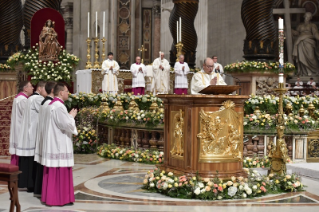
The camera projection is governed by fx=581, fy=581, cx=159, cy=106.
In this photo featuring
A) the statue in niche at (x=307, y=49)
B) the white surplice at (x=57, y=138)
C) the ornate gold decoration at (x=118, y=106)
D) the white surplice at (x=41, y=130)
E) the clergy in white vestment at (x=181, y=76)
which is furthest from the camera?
the statue in niche at (x=307, y=49)

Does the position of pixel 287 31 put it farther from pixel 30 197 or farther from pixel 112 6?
pixel 30 197

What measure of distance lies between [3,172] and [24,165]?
2591 millimetres

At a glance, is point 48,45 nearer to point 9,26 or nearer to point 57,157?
point 9,26

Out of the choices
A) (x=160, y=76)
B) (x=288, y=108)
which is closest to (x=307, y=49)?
(x=160, y=76)

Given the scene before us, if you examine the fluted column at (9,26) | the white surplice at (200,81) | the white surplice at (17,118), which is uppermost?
the fluted column at (9,26)

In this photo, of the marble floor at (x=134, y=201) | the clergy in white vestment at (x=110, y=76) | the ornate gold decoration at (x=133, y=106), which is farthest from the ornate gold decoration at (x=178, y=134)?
the clergy in white vestment at (x=110, y=76)

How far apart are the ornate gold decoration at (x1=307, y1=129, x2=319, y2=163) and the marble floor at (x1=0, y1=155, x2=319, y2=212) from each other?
147 cm

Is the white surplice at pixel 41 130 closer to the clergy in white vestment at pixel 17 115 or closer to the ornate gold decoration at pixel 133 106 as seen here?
the clergy in white vestment at pixel 17 115

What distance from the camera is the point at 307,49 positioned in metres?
22.7

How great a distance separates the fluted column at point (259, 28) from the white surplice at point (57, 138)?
9487 mm

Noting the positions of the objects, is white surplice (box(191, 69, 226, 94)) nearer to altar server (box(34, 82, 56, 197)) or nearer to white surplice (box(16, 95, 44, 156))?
altar server (box(34, 82, 56, 197))

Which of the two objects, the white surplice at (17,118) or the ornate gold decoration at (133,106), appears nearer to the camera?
the white surplice at (17,118)

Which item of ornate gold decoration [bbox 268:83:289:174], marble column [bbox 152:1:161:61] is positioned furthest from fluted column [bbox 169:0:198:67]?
ornate gold decoration [bbox 268:83:289:174]

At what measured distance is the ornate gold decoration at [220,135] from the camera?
320 inches
